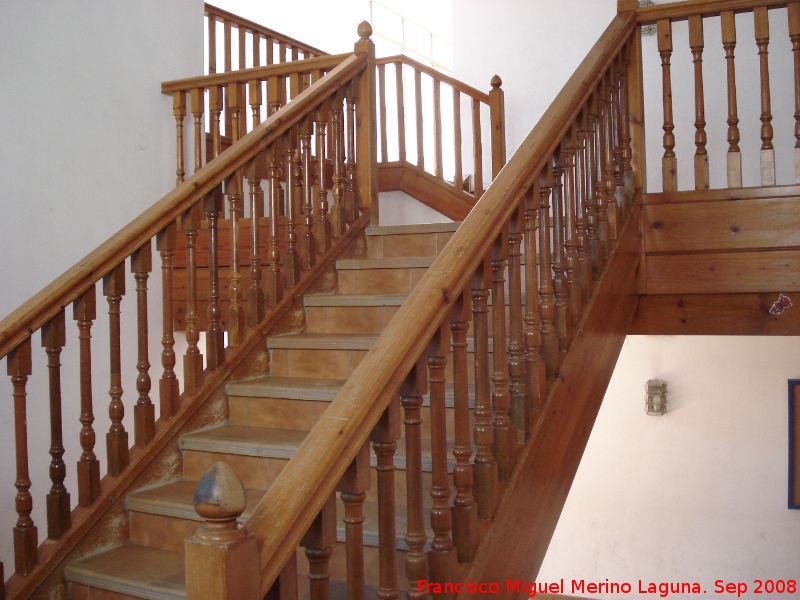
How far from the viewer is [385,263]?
3186mm

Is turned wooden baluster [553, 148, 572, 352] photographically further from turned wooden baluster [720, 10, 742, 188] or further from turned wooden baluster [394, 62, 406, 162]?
turned wooden baluster [394, 62, 406, 162]

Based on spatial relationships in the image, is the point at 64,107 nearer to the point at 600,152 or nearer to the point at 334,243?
the point at 334,243

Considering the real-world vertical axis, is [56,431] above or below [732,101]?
below

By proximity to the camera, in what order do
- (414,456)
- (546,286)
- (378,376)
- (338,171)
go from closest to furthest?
1. (378,376)
2. (414,456)
3. (546,286)
4. (338,171)

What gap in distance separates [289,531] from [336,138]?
2490 mm

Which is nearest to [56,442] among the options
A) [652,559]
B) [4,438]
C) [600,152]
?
[4,438]

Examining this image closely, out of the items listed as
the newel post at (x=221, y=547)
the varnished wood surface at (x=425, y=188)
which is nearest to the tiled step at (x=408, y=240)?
the varnished wood surface at (x=425, y=188)

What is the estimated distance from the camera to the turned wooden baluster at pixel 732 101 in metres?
2.83

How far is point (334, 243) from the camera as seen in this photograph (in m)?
3.34

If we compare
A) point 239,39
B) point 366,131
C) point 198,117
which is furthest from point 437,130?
point 198,117

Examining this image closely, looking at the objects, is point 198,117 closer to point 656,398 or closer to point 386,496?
point 386,496

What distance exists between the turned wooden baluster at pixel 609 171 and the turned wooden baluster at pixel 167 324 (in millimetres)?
1453

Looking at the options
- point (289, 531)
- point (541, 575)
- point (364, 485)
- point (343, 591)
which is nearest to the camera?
point (289, 531)

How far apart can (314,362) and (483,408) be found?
120 cm
